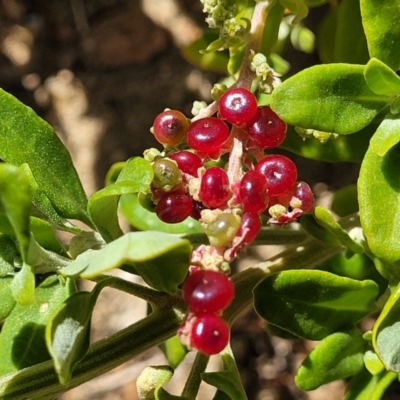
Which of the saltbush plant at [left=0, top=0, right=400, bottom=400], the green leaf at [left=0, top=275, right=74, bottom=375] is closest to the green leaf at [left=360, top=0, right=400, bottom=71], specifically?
the saltbush plant at [left=0, top=0, right=400, bottom=400]

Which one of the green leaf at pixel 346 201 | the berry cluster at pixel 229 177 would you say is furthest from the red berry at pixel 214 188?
the green leaf at pixel 346 201

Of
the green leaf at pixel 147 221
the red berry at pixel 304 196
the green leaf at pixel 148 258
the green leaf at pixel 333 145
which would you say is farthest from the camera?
the green leaf at pixel 147 221

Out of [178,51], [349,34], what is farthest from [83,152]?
[349,34]

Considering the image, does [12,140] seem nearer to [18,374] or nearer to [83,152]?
[18,374]

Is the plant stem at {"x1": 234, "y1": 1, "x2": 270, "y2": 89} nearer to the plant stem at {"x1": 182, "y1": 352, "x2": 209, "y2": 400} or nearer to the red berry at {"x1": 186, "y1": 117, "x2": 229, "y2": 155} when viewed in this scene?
the red berry at {"x1": 186, "y1": 117, "x2": 229, "y2": 155}

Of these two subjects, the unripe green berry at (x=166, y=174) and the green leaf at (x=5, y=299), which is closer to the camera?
the unripe green berry at (x=166, y=174)

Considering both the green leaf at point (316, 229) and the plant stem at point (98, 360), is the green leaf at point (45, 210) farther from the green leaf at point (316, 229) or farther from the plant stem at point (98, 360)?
the green leaf at point (316, 229)

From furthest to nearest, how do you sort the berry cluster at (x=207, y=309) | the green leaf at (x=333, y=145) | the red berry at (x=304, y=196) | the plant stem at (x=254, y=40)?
the green leaf at (x=333, y=145) < the plant stem at (x=254, y=40) < the red berry at (x=304, y=196) < the berry cluster at (x=207, y=309)
